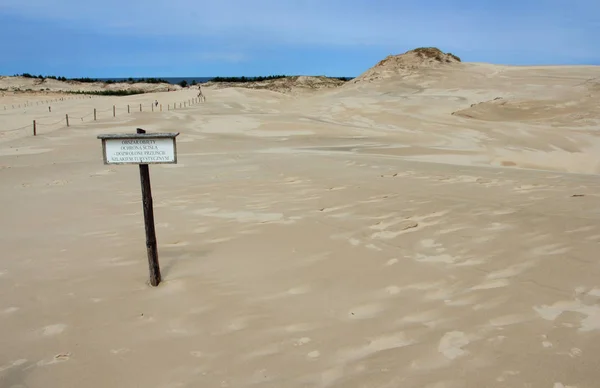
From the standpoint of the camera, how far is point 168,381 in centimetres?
279

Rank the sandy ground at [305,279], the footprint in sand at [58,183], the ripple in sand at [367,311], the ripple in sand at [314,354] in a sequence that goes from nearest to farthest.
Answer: the sandy ground at [305,279], the ripple in sand at [314,354], the ripple in sand at [367,311], the footprint in sand at [58,183]

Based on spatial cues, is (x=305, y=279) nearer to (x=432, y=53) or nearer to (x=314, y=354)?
(x=314, y=354)

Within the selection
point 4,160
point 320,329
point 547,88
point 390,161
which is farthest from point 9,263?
point 547,88

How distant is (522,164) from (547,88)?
2076 cm

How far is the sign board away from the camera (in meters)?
3.83

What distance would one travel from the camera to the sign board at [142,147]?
3.83 meters

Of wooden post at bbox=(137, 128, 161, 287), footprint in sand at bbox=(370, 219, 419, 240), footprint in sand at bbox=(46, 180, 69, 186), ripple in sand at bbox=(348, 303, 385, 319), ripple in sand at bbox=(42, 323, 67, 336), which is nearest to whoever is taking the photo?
ripple in sand at bbox=(42, 323, 67, 336)

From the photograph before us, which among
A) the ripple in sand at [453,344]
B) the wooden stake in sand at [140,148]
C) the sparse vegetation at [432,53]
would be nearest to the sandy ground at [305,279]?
the ripple in sand at [453,344]

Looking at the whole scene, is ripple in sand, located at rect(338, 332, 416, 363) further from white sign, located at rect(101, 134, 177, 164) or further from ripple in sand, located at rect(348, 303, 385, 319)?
white sign, located at rect(101, 134, 177, 164)

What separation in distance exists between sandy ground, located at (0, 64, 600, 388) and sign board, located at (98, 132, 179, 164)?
1117 millimetres

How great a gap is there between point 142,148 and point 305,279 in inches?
70.3

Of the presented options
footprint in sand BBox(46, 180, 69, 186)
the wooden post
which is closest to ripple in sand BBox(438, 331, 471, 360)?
the wooden post

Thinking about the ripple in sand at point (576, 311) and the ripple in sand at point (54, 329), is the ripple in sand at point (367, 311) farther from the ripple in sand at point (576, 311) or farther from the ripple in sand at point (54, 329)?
the ripple in sand at point (54, 329)

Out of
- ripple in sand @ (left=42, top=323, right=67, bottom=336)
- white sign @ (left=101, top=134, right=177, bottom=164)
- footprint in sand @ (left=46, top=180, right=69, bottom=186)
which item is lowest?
ripple in sand @ (left=42, top=323, right=67, bottom=336)
